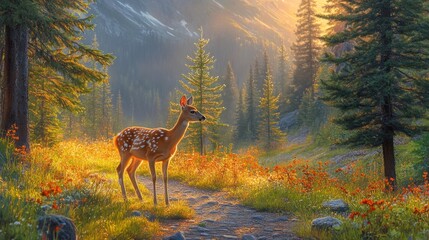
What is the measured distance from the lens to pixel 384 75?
1222 centimetres

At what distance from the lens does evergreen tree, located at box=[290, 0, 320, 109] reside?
183 feet

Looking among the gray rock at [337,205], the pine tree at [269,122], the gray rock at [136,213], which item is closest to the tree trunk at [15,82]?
the gray rock at [136,213]

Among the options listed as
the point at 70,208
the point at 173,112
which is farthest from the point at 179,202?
the point at 173,112

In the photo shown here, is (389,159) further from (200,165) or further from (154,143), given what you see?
(154,143)

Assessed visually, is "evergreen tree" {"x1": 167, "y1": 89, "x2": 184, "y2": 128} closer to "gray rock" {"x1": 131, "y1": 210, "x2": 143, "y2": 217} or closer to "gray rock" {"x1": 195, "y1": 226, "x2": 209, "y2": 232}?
"gray rock" {"x1": 131, "y1": 210, "x2": 143, "y2": 217}

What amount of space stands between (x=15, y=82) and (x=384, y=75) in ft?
36.9

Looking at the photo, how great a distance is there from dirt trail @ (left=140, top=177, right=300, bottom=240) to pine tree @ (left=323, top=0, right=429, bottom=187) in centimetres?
566

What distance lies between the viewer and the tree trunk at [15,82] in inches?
467

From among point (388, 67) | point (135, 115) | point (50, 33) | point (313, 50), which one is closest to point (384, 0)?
point (388, 67)

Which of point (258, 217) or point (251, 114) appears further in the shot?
point (251, 114)

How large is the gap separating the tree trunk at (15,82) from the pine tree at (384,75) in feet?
32.1

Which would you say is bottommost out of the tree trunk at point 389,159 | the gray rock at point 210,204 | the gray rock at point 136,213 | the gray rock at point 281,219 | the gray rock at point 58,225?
the gray rock at point 281,219

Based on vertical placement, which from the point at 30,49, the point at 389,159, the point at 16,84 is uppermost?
the point at 30,49

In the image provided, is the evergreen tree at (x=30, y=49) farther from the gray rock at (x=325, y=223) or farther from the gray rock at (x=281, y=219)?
the gray rock at (x=325, y=223)
